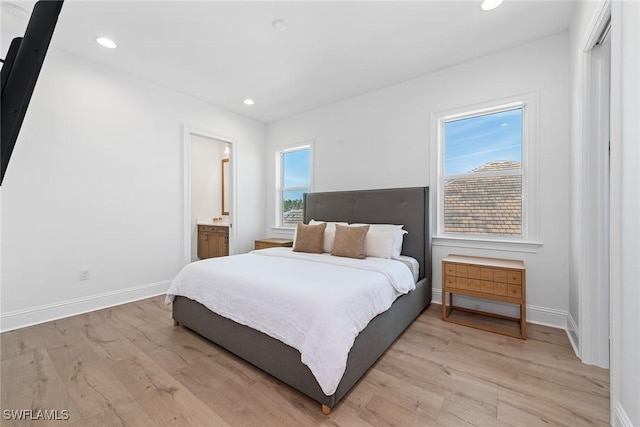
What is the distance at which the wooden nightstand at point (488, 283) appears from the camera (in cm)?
229

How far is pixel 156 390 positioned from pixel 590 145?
11.2 feet

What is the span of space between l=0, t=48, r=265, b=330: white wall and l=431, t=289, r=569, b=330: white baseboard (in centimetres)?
374

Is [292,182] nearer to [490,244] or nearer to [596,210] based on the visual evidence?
[490,244]

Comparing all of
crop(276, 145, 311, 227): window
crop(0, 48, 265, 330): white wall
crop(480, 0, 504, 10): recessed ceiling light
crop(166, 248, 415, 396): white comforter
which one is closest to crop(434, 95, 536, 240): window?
crop(480, 0, 504, 10): recessed ceiling light

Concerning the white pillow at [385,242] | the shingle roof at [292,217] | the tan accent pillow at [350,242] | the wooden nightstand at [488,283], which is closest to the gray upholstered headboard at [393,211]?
the white pillow at [385,242]

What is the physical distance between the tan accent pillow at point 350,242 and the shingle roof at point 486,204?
1084 millimetres

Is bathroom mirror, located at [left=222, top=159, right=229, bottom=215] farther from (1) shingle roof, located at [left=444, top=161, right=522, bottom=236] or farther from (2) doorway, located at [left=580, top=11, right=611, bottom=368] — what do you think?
(2) doorway, located at [left=580, top=11, right=611, bottom=368]

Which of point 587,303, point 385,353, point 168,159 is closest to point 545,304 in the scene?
point 587,303

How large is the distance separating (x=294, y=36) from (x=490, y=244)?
9.45 ft

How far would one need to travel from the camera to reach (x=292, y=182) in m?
4.81

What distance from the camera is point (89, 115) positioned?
2936 mm

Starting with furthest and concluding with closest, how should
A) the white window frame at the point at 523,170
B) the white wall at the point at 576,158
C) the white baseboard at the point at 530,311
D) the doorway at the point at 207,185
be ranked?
the doorway at the point at 207,185 < the white window frame at the point at 523,170 < the white baseboard at the point at 530,311 < the white wall at the point at 576,158

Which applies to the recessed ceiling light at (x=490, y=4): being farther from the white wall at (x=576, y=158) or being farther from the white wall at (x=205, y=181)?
the white wall at (x=205, y=181)

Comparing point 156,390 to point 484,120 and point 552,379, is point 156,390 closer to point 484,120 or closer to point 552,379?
point 552,379
